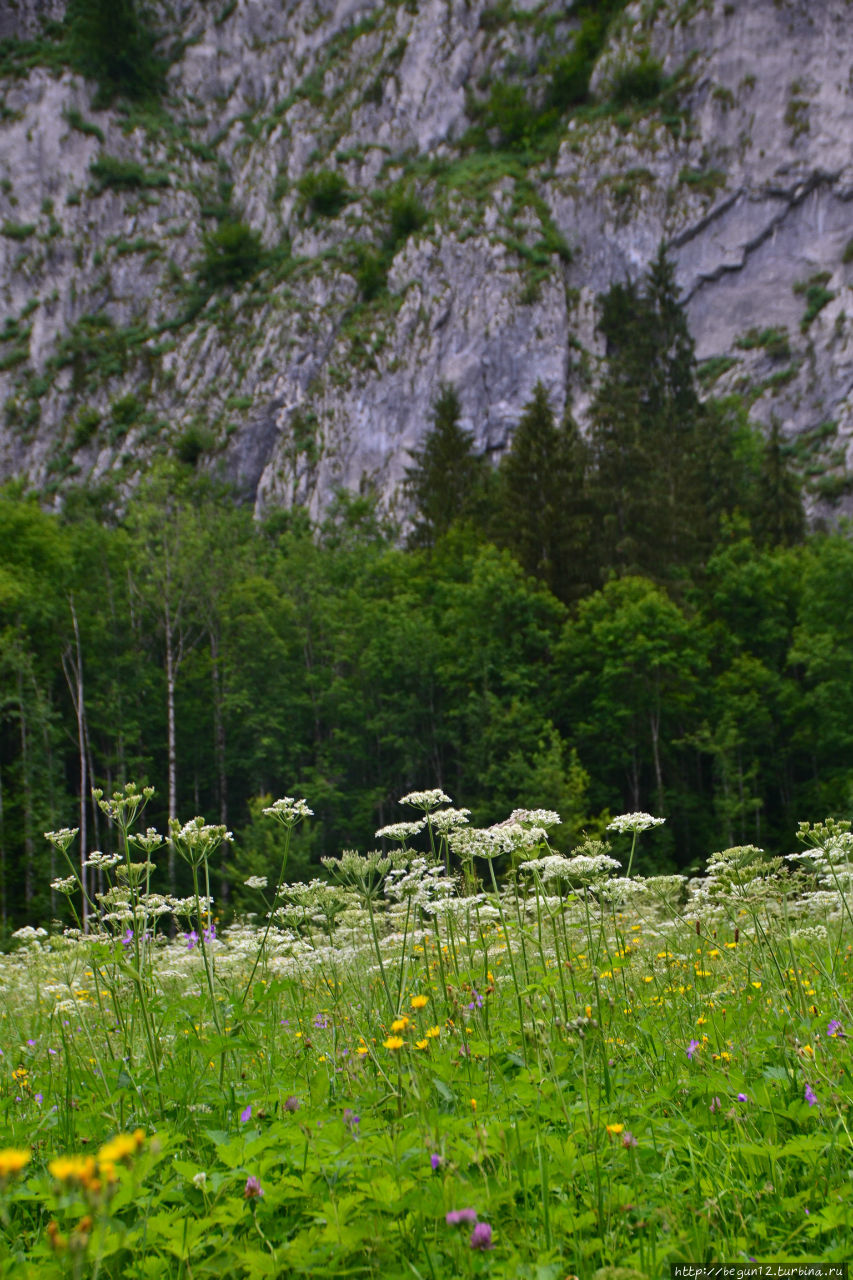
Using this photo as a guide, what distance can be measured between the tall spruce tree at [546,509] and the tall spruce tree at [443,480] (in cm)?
610

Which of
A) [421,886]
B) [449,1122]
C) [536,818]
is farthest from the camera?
[536,818]

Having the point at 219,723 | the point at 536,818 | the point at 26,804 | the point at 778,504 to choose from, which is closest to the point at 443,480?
the point at 778,504

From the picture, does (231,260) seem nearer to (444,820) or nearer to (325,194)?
(325,194)

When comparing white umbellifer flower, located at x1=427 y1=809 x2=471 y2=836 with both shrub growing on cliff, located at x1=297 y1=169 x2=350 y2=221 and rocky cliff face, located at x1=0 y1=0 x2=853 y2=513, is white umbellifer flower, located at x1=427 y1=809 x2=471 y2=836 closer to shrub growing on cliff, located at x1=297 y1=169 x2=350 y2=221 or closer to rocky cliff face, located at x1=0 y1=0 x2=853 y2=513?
rocky cliff face, located at x1=0 y1=0 x2=853 y2=513

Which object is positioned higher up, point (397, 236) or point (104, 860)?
point (397, 236)

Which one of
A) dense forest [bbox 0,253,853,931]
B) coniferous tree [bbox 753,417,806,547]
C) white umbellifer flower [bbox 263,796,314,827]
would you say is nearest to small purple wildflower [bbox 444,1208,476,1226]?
white umbellifer flower [bbox 263,796,314,827]

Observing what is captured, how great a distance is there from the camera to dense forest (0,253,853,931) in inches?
1341

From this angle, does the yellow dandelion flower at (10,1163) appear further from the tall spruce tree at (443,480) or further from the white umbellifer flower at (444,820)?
the tall spruce tree at (443,480)

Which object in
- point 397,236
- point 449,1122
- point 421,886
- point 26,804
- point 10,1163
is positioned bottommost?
point 449,1122

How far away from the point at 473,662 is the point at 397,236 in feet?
194

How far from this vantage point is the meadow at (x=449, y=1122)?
198 cm

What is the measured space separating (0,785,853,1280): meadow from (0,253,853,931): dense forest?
25.4 metres

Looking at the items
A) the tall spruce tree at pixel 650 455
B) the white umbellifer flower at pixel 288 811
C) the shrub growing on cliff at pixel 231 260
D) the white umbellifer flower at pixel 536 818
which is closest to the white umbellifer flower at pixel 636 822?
the white umbellifer flower at pixel 536 818

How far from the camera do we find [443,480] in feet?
168
